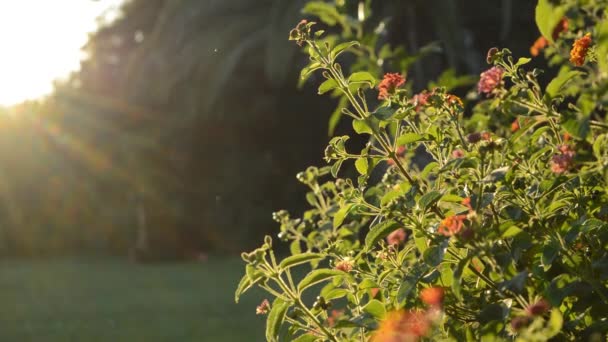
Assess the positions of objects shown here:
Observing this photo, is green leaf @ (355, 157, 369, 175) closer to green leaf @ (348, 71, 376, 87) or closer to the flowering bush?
the flowering bush

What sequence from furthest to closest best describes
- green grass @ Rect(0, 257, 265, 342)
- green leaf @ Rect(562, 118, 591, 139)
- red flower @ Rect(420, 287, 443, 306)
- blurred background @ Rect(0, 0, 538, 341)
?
blurred background @ Rect(0, 0, 538, 341) → green grass @ Rect(0, 257, 265, 342) → red flower @ Rect(420, 287, 443, 306) → green leaf @ Rect(562, 118, 591, 139)

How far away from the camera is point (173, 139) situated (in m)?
15.2

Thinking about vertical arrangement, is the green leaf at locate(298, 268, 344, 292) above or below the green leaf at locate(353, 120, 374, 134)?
below

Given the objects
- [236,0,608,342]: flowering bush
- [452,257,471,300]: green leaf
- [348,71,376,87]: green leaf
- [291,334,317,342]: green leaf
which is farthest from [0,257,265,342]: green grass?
[452,257,471,300]: green leaf

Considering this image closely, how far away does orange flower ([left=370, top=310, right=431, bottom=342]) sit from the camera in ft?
5.97

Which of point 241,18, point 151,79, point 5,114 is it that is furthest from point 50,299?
point 5,114

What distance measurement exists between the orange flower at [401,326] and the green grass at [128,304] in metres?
3.98

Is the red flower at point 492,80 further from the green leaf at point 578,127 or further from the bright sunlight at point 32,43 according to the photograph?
the bright sunlight at point 32,43

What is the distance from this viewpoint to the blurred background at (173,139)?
1256 centimetres

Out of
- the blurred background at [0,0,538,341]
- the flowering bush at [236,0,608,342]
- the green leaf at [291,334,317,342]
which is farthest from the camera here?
the blurred background at [0,0,538,341]

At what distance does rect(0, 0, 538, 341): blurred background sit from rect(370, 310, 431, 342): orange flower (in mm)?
9376

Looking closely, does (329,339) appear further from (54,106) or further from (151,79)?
(54,106)

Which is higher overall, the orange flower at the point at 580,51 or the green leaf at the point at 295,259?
the orange flower at the point at 580,51

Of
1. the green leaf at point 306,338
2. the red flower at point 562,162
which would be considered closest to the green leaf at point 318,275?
the green leaf at point 306,338
